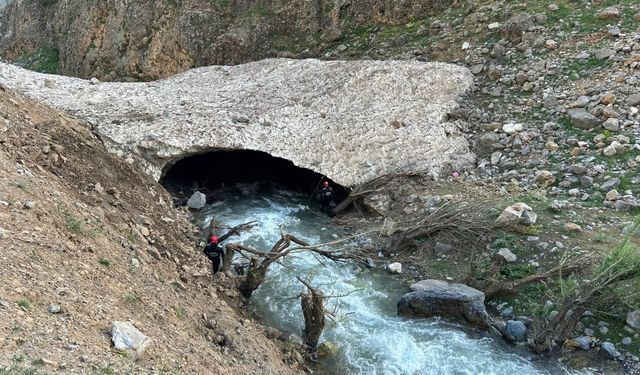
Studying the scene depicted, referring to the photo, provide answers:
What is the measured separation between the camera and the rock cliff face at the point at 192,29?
68.8 feet

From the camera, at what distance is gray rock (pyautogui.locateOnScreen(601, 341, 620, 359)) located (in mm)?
8984

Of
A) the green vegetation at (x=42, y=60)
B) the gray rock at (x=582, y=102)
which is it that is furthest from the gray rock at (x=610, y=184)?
the green vegetation at (x=42, y=60)

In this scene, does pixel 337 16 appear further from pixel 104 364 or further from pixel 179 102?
pixel 104 364

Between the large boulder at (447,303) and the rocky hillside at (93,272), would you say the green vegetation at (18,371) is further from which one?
the large boulder at (447,303)

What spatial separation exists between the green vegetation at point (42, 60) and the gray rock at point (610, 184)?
27.1m

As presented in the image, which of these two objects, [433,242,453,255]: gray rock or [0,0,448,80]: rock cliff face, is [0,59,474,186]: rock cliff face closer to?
[433,242,453,255]: gray rock

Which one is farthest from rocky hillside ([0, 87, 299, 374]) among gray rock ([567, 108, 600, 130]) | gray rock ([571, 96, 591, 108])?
gray rock ([571, 96, 591, 108])

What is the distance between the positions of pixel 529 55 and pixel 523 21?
1.32 meters

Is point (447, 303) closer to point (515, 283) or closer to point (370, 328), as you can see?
point (515, 283)

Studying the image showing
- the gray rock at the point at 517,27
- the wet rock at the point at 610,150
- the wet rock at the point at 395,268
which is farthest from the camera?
the gray rock at the point at 517,27

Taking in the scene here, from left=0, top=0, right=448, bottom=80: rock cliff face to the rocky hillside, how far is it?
10788mm

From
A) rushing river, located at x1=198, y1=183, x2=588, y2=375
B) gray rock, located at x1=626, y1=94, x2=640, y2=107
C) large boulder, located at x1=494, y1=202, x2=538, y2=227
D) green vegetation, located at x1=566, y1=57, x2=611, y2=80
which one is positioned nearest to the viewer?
rushing river, located at x1=198, y1=183, x2=588, y2=375

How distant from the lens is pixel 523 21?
16.9m

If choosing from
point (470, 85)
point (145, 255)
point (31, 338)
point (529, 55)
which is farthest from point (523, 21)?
point (31, 338)
